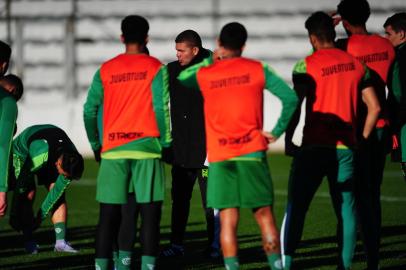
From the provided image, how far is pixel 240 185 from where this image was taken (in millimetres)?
7582

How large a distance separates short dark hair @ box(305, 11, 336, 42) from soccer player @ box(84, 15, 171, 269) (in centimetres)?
124

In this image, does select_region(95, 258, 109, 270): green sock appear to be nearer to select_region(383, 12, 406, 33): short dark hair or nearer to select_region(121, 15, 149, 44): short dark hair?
select_region(121, 15, 149, 44): short dark hair

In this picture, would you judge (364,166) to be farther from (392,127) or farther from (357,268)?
(357,268)

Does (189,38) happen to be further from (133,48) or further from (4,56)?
(4,56)

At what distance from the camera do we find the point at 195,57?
10.6 metres

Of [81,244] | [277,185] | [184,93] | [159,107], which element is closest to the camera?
[159,107]

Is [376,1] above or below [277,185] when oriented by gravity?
above

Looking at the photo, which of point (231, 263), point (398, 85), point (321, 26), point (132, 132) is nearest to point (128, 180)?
point (132, 132)

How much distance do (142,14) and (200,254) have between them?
25.3 m

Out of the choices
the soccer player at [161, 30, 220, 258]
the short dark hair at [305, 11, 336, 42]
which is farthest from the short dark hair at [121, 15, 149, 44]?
the soccer player at [161, 30, 220, 258]

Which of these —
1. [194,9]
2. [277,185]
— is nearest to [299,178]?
[277,185]

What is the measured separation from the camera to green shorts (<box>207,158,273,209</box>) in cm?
757

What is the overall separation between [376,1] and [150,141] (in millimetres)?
28099

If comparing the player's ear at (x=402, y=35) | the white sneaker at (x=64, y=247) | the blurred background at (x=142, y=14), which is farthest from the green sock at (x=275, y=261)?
the blurred background at (x=142, y=14)
